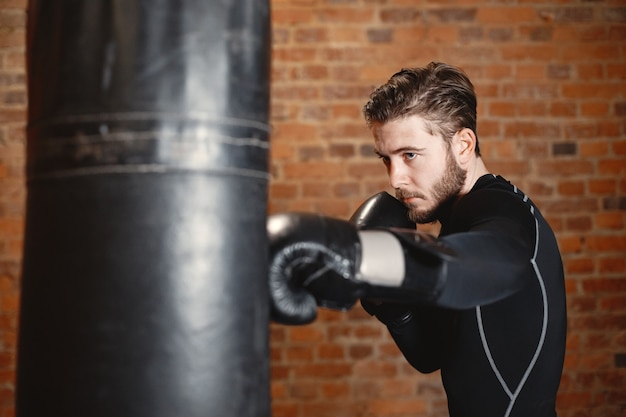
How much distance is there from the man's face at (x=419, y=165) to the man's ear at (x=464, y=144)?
0.03 meters

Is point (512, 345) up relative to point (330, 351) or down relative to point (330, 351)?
up

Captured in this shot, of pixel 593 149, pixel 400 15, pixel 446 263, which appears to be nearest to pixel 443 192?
pixel 446 263

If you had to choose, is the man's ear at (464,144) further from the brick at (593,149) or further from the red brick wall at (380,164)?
the brick at (593,149)

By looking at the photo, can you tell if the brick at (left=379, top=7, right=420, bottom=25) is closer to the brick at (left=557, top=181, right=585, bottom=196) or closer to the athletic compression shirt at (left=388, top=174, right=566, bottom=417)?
the brick at (left=557, top=181, right=585, bottom=196)

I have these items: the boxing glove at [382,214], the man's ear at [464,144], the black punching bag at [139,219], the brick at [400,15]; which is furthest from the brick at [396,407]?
the black punching bag at [139,219]

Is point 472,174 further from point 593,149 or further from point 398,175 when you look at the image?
point 593,149

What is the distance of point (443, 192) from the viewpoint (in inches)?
64.5

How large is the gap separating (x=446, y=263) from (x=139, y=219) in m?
0.46

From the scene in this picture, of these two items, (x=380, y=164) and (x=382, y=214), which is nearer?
(x=382, y=214)

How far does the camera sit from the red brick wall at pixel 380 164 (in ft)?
9.07

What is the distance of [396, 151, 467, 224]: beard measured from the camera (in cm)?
163

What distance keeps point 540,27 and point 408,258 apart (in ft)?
7.58

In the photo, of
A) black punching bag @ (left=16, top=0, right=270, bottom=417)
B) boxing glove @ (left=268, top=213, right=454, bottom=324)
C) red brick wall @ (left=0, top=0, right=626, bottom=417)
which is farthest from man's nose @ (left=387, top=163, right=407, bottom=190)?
red brick wall @ (left=0, top=0, right=626, bottom=417)

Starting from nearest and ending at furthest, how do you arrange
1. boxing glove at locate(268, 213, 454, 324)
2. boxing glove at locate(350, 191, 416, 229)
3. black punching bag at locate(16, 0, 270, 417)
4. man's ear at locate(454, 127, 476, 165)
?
black punching bag at locate(16, 0, 270, 417)
boxing glove at locate(268, 213, 454, 324)
boxing glove at locate(350, 191, 416, 229)
man's ear at locate(454, 127, 476, 165)
